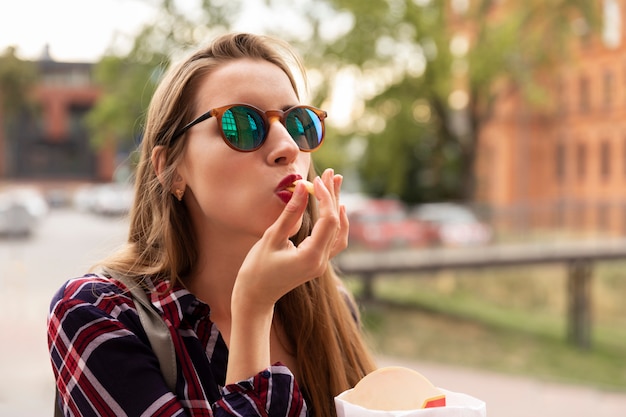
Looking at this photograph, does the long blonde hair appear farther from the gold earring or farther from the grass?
the grass

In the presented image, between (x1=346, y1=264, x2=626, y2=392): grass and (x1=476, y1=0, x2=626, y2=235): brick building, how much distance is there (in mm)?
10952

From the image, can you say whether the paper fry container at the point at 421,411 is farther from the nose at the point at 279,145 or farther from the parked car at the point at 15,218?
the parked car at the point at 15,218

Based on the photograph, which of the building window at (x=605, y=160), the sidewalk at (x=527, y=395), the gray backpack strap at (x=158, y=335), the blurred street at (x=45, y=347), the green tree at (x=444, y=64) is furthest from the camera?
the building window at (x=605, y=160)

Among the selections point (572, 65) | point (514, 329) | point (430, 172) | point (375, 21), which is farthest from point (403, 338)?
point (430, 172)

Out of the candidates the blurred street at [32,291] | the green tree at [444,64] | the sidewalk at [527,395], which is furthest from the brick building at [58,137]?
the green tree at [444,64]

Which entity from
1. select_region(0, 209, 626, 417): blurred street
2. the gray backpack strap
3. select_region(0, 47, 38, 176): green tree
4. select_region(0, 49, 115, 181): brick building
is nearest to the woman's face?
the gray backpack strap

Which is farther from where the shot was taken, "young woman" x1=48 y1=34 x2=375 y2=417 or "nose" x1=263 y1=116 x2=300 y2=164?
"nose" x1=263 y1=116 x2=300 y2=164

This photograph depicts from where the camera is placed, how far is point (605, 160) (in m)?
36.6

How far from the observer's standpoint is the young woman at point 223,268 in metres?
1.28

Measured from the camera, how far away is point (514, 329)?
20109mm

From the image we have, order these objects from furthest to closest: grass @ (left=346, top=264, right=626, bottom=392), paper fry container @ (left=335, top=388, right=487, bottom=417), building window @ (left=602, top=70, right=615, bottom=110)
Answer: building window @ (left=602, top=70, right=615, bottom=110) → grass @ (left=346, top=264, right=626, bottom=392) → paper fry container @ (left=335, top=388, right=487, bottom=417)

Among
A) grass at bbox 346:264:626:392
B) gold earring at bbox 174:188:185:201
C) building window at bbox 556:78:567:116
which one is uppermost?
building window at bbox 556:78:567:116

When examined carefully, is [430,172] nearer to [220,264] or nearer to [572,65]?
[572,65]

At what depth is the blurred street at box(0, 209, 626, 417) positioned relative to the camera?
34.4ft
